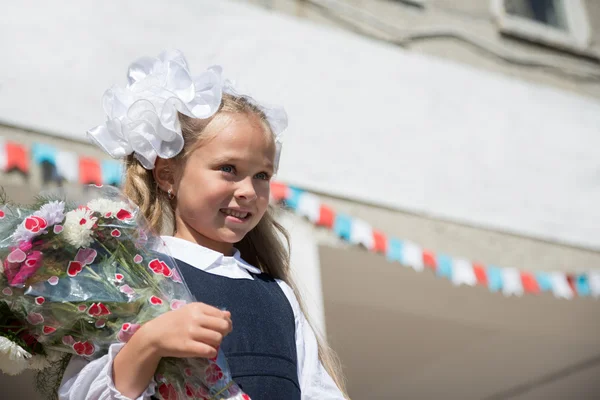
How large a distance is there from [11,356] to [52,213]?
25 cm

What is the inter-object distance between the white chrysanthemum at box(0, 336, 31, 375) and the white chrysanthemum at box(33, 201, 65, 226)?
8.5 inches

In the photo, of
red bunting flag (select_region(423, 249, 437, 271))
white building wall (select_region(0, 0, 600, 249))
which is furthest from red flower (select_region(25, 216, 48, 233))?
red bunting flag (select_region(423, 249, 437, 271))

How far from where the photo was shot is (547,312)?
13.2 ft

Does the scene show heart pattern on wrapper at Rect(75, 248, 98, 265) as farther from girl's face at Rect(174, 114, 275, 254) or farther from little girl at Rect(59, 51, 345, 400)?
girl's face at Rect(174, 114, 275, 254)

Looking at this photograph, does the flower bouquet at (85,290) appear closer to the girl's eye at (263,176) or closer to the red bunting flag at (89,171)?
the girl's eye at (263,176)

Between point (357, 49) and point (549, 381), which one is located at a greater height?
point (357, 49)

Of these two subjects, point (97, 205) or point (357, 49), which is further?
point (357, 49)

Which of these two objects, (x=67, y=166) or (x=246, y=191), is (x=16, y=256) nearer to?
(x=246, y=191)

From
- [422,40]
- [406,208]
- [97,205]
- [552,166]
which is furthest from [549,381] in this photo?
[97,205]

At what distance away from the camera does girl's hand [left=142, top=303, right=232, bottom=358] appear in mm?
1268

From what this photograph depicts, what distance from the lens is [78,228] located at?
4.63 ft

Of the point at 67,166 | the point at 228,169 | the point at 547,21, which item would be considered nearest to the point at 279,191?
the point at 67,166

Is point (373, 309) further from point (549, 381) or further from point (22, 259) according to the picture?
point (22, 259)

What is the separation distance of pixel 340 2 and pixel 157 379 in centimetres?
278
